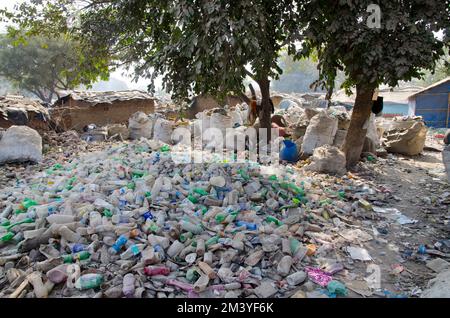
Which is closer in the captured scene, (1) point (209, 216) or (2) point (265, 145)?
(1) point (209, 216)

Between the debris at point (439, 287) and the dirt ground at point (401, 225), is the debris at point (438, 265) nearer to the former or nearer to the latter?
the dirt ground at point (401, 225)

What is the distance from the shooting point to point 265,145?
25.0 ft

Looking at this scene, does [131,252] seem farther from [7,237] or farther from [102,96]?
[102,96]

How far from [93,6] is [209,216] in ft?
19.3

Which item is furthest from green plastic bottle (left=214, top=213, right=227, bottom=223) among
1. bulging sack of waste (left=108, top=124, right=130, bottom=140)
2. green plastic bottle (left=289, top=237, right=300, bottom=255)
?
bulging sack of waste (left=108, top=124, right=130, bottom=140)

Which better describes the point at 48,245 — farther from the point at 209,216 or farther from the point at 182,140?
the point at 182,140

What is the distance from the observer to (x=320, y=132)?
22.1 feet

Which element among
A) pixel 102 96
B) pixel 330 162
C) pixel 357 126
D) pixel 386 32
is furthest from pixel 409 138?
pixel 102 96

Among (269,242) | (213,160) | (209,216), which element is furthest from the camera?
(213,160)

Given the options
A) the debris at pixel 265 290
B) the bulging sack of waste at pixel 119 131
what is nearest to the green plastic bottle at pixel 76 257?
the debris at pixel 265 290

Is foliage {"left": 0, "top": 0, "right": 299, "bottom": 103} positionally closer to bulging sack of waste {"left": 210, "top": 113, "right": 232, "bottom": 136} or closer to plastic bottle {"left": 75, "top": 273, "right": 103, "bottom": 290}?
plastic bottle {"left": 75, "top": 273, "right": 103, "bottom": 290}

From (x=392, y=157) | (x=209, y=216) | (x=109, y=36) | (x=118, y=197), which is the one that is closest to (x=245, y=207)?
(x=209, y=216)

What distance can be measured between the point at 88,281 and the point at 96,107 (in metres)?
10.7

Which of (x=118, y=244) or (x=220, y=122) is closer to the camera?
(x=118, y=244)
